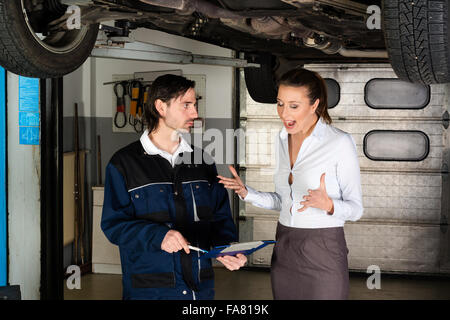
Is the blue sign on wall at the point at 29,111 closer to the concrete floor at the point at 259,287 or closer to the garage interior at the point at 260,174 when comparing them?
the garage interior at the point at 260,174

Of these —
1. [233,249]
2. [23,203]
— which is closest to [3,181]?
[23,203]

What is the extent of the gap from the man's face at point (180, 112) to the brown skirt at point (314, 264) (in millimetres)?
617

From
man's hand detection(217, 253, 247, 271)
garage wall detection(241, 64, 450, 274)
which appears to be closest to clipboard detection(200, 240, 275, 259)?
man's hand detection(217, 253, 247, 271)

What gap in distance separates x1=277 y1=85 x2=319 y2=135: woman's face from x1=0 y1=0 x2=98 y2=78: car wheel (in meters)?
1.16

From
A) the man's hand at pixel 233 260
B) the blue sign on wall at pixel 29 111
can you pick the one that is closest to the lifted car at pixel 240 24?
the blue sign on wall at pixel 29 111

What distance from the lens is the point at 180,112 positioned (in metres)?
2.42

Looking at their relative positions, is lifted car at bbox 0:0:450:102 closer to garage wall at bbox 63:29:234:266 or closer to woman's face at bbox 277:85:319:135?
woman's face at bbox 277:85:319:135

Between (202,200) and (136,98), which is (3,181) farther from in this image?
(136,98)

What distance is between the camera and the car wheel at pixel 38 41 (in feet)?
8.30

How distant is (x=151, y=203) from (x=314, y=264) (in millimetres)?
685

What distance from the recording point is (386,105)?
575cm

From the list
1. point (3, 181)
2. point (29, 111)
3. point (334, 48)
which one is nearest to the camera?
point (334, 48)

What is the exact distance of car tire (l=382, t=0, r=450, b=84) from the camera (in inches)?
88.4

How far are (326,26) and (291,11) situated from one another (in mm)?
535
